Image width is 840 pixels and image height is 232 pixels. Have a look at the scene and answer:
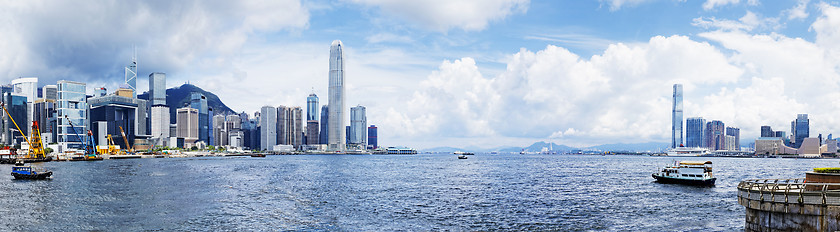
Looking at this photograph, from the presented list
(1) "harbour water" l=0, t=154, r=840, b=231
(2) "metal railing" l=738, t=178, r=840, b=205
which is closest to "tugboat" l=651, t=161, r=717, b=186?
(1) "harbour water" l=0, t=154, r=840, b=231

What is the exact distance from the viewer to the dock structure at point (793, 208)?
3122 centimetres

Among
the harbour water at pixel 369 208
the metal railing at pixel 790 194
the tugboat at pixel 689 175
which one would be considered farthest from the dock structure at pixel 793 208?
the tugboat at pixel 689 175

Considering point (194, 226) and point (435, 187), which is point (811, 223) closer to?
point (194, 226)

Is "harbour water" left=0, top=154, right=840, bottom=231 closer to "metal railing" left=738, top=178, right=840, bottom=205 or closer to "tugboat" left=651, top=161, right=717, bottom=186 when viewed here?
"tugboat" left=651, top=161, right=717, bottom=186

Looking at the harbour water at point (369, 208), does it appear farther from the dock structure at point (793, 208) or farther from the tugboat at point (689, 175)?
the dock structure at point (793, 208)

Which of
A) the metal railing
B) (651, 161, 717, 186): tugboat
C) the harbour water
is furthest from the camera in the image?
(651, 161, 717, 186): tugboat

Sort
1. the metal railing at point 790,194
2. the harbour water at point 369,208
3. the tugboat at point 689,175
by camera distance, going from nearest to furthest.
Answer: the metal railing at point 790,194
the harbour water at point 369,208
the tugboat at point 689,175

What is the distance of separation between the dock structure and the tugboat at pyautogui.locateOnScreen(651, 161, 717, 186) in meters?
73.3

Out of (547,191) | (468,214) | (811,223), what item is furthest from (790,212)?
(547,191)

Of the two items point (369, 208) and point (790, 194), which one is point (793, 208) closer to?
point (790, 194)

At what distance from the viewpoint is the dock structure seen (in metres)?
31.2

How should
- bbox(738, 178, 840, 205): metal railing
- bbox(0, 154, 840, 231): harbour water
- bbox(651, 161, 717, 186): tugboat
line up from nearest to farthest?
bbox(738, 178, 840, 205): metal railing → bbox(0, 154, 840, 231): harbour water → bbox(651, 161, 717, 186): tugboat

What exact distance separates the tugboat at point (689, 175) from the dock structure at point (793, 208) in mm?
73332

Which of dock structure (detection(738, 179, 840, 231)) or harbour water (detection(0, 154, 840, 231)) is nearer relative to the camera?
dock structure (detection(738, 179, 840, 231))
